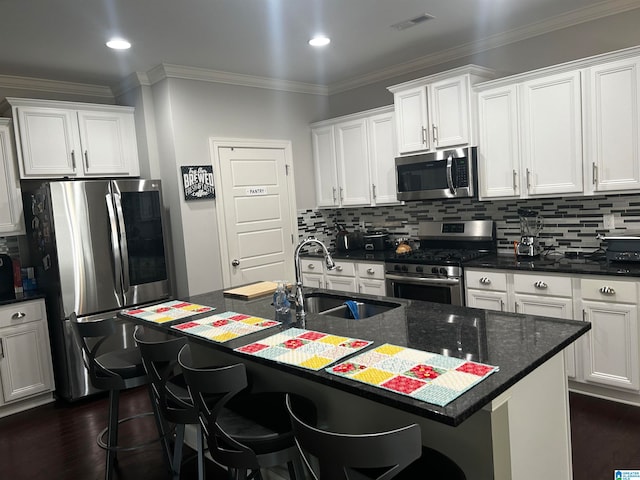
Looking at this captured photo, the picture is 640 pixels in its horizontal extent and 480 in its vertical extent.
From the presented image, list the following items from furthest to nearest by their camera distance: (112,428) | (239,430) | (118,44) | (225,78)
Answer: (225,78) → (118,44) → (112,428) → (239,430)

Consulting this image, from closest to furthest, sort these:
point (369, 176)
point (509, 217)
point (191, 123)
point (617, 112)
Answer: point (617, 112), point (509, 217), point (191, 123), point (369, 176)

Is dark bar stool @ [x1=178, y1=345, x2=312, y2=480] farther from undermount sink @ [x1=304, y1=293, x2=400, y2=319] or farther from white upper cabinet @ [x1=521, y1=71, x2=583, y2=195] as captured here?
white upper cabinet @ [x1=521, y1=71, x2=583, y2=195]

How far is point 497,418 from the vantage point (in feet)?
5.00

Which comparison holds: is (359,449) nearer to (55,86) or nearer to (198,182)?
(198,182)

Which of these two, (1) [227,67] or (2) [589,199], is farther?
(1) [227,67]

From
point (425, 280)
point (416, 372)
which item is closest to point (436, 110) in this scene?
point (425, 280)

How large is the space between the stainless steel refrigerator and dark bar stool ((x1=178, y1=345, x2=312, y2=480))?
2450 mm

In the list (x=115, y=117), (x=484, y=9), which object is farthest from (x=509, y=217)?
(x=115, y=117)

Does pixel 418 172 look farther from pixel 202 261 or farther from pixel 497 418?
pixel 497 418

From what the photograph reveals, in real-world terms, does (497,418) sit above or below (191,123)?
below

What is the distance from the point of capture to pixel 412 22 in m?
3.54

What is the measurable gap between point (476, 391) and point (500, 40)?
3.49 meters

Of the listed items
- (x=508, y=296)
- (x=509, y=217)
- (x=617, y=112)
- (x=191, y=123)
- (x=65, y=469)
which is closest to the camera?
(x=65, y=469)

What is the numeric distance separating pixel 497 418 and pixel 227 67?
12.5 ft
